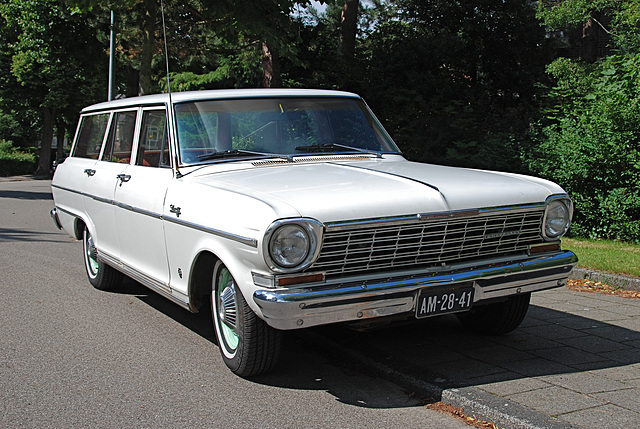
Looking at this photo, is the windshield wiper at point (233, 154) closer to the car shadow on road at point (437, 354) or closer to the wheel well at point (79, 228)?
the car shadow on road at point (437, 354)

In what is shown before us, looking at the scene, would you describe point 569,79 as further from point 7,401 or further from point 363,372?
point 7,401

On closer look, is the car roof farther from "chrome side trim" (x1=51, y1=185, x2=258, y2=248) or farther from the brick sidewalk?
the brick sidewalk

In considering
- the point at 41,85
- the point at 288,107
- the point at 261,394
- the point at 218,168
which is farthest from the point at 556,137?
the point at 41,85

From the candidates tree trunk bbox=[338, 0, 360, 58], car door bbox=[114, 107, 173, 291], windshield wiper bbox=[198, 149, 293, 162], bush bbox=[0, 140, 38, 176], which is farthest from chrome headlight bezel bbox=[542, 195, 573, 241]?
bush bbox=[0, 140, 38, 176]

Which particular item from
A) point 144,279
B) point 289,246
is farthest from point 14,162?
point 289,246

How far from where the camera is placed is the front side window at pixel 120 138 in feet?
21.5

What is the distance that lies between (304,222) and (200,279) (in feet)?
4.41

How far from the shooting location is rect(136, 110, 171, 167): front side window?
5.81 metres

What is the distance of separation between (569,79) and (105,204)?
10402 millimetres

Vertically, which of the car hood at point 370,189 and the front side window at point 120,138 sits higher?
the front side window at point 120,138

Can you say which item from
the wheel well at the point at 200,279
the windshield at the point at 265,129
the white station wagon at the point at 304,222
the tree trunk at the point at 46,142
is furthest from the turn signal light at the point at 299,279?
the tree trunk at the point at 46,142

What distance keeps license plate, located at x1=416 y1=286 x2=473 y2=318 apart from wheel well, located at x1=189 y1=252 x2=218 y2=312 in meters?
1.49

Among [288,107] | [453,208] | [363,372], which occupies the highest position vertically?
[288,107]

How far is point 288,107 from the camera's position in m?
5.97
